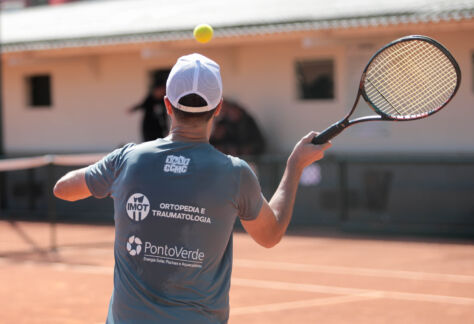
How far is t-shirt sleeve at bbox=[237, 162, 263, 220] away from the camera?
277cm

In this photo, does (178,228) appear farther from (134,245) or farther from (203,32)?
(203,32)

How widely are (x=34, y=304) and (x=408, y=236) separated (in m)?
6.03

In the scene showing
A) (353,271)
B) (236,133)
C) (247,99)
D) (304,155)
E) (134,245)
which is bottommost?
(353,271)

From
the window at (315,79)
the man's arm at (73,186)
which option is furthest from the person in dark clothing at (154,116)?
the man's arm at (73,186)

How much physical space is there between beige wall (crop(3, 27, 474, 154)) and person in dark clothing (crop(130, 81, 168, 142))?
73 centimetres

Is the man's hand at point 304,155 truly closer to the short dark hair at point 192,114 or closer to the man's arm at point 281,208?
the man's arm at point 281,208

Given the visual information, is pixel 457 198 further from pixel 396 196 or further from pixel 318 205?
pixel 318 205

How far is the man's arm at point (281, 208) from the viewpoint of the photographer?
2.85 m

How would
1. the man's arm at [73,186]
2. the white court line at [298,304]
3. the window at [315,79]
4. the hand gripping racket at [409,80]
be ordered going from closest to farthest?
the man's arm at [73,186], the hand gripping racket at [409,80], the white court line at [298,304], the window at [315,79]

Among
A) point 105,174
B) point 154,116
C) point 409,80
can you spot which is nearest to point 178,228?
point 105,174

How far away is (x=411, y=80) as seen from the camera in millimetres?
4117

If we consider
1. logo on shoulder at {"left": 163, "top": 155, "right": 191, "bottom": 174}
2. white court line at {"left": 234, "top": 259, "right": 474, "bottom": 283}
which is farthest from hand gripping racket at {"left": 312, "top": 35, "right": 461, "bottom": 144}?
white court line at {"left": 234, "top": 259, "right": 474, "bottom": 283}

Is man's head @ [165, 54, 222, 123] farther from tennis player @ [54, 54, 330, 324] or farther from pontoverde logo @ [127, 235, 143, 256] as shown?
pontoverde logo @ [127, 235, 143, 256]

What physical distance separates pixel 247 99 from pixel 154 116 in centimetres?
168
